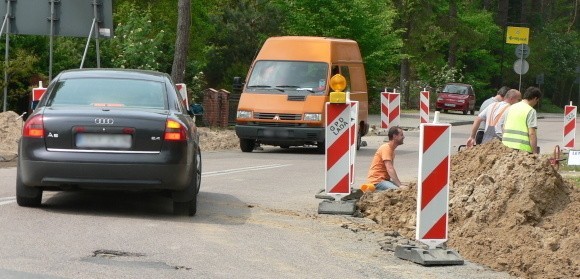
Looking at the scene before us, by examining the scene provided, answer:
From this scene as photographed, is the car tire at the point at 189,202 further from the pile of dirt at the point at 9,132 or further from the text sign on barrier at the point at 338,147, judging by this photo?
the pile of dirt at the point at 9,132

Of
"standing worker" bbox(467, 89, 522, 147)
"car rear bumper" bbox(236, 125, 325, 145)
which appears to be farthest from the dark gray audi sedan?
"car rear bumper" bbox(236, 125, 325, 145)

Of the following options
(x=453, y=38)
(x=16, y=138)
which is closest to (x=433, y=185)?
(x=16, y=138)

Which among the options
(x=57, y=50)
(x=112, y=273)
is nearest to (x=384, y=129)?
(x=57, y=50)

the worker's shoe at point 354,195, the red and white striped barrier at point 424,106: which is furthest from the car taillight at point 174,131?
the red and white striped barrier at point 424,106

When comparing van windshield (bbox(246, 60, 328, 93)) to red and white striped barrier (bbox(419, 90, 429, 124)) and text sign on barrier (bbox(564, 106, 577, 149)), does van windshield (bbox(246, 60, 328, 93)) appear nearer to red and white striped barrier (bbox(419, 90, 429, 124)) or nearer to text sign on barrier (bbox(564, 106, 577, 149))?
red and white striped barrier (bbox(419, 90, 429, 124))

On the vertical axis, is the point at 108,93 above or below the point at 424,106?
above

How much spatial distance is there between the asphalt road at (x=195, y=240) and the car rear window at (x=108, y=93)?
108cm

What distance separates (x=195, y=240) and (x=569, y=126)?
20.2m

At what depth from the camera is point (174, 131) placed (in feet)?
41.7

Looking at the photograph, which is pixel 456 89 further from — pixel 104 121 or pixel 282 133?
pixel 104 121

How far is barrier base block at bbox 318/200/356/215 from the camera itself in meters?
14.2

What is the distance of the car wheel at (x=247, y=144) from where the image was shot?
27.3 meters

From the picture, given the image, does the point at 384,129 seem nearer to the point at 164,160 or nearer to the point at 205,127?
the point at 205,127

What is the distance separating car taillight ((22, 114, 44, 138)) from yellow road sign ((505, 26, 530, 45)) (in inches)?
2682
